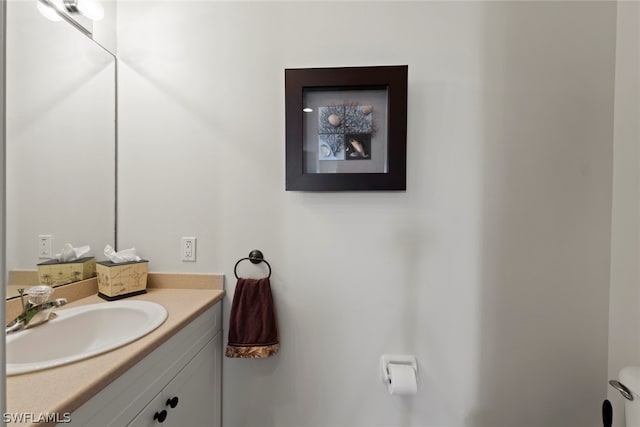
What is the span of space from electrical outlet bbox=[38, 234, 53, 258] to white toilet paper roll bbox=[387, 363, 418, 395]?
1.49 meters

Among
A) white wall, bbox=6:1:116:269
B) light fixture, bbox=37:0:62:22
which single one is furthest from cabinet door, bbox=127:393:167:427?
light fixture, bbox=37:0:62:22

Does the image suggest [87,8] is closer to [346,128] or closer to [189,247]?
[189,247]

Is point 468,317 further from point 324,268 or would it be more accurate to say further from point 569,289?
point 324,268


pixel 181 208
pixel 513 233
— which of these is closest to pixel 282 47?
pixel 181 208

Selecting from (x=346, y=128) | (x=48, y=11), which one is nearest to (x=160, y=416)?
(x=346, y=128)

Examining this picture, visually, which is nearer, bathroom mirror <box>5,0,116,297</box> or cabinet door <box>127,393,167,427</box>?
cabinet door <box>127,393,167,427</box>

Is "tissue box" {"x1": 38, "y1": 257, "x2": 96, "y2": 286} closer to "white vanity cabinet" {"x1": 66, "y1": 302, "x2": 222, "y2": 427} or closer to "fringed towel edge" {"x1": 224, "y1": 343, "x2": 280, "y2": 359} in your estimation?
"white vanity cabinet" {"x1": 66, "y1": 302, "x2": 222, "y2": 427}

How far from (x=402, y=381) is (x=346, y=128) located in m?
1.12

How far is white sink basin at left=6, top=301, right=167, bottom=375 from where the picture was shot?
0.82 m

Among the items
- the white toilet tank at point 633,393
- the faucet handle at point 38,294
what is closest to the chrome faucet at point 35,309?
the faucet handle at point 38,294

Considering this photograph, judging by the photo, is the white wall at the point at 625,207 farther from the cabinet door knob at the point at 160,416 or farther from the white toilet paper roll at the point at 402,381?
the cabinet door knob at the point at 160,416

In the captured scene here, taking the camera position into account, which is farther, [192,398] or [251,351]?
[251,351]

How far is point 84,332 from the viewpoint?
39.1 inches

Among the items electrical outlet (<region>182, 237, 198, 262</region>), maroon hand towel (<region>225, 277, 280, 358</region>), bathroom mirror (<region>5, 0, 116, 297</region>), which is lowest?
maroon hand towel (<region>225, 277, 280, 358</region>)
